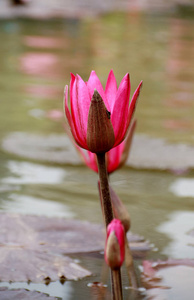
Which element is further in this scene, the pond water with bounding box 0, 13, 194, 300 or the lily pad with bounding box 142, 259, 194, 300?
the pond water with bounding box 0, 13, 194, 300

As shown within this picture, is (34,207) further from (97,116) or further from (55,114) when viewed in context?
(55,114)

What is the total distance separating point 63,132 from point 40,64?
1.82m

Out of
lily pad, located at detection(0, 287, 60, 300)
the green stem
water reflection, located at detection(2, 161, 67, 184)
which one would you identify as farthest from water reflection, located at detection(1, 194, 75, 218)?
the green stem

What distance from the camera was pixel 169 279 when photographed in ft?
3.12

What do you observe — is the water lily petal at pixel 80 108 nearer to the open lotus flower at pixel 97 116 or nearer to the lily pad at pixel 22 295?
the open lotus flower at pixel 97 116

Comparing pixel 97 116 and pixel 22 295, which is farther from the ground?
pixel 97 116

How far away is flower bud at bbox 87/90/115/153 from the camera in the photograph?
27.9 inches

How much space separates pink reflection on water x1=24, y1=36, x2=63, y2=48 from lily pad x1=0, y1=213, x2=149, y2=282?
389cm

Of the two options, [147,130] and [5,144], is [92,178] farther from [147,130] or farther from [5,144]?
[147,130]

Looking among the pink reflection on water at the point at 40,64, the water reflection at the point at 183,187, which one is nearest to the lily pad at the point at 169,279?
the water reflection at the point at 183,187

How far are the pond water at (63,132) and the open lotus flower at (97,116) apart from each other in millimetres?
245

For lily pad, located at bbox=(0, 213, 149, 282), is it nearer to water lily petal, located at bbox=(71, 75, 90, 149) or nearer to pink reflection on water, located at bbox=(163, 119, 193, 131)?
Result: water lily petal, located at bbox=(71, 75, 90, 149)

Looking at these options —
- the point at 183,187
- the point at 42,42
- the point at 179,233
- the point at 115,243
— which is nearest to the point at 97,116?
the point at 115,243

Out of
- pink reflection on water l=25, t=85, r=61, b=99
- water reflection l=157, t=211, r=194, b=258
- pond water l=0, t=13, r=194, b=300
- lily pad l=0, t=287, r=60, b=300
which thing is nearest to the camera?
lily pad l=0, t=287, r=60, b=300
